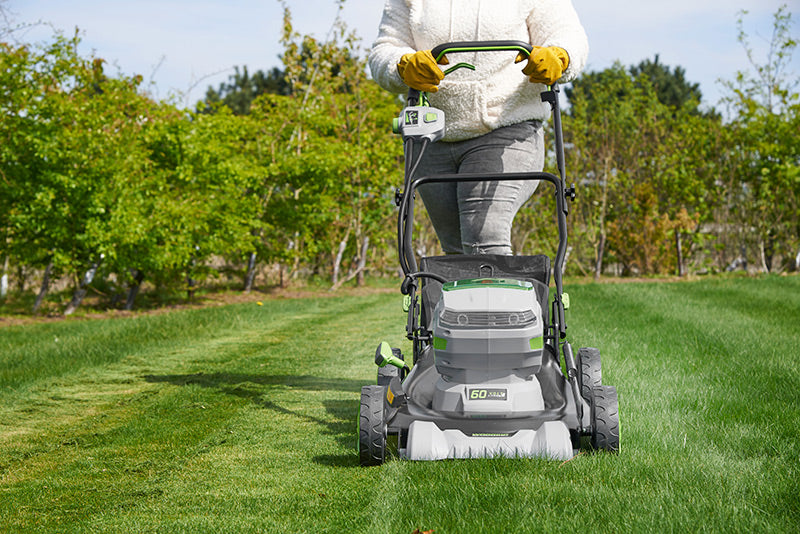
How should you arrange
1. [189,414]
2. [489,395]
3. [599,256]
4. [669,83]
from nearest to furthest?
1. [489,395]
2. [189,414]
3. [599,256]
4. [669,83]

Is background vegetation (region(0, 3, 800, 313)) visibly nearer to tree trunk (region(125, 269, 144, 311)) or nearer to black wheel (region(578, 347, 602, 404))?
tree trunk (region(125, 269, 144, 311))

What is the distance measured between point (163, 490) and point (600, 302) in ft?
20.9

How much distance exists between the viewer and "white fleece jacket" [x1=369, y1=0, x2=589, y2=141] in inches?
130

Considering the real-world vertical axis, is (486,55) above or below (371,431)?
above

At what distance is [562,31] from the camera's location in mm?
3297

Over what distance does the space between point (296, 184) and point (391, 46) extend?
9.02m

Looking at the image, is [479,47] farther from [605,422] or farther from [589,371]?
[605,422]

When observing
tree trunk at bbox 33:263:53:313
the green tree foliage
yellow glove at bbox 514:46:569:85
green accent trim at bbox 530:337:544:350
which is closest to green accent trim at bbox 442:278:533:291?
green accent trim at bbox 530:337:544:350

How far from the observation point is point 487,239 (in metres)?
3.35

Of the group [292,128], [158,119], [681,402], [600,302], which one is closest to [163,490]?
[681,402]

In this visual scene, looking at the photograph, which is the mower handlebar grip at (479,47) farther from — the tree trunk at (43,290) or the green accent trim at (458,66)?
the tree trunk at (43,290)

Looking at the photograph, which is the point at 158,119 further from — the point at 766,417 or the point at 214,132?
the point at 766,417

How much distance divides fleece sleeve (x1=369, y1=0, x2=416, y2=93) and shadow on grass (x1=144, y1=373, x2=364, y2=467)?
4.68 feet

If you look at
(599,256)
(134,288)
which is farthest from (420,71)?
(599,256)
